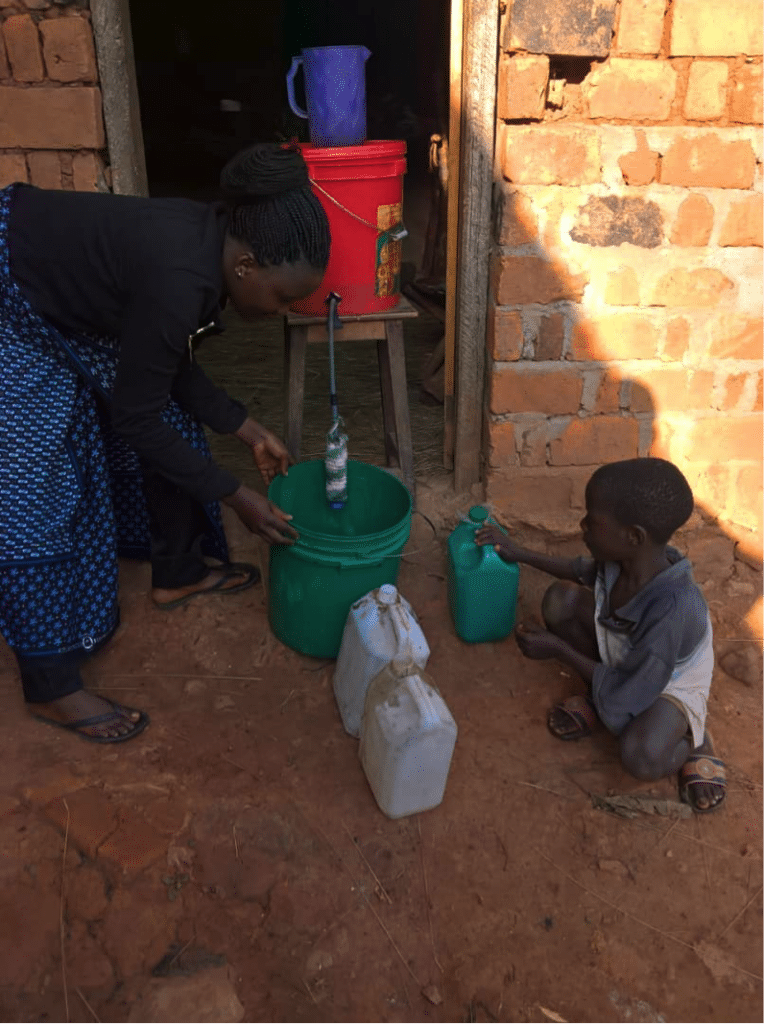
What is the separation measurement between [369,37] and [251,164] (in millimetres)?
8325

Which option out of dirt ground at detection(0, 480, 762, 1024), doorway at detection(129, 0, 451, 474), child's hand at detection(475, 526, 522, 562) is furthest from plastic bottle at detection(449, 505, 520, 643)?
doorway at detection(129, 0, 451, 474)

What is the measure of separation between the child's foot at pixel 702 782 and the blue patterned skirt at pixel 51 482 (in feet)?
5.65

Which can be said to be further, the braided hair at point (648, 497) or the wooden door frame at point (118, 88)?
the wooden door frame at point (118, 88)

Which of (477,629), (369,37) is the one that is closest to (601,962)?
(477,629)

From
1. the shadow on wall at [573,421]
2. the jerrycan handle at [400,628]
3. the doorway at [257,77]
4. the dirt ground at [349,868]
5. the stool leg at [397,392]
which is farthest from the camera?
the doorway at [257,77]

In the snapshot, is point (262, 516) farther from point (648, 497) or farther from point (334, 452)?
point (648, 497)

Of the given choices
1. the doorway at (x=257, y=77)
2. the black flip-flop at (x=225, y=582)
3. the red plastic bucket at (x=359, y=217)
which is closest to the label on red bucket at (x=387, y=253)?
the red plastic bucket at (x=359, y=217)

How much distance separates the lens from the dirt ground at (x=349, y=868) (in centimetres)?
191

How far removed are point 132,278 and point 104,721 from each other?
1244mm

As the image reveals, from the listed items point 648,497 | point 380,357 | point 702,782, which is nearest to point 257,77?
point 380,357

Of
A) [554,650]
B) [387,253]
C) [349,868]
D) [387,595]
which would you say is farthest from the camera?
[387,253]

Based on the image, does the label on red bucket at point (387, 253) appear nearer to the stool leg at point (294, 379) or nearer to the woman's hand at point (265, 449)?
the stool leg at point (294, 379)

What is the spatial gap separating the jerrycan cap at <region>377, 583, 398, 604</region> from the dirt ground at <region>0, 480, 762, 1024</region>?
0.43 metres

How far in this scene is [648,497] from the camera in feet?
7.30
